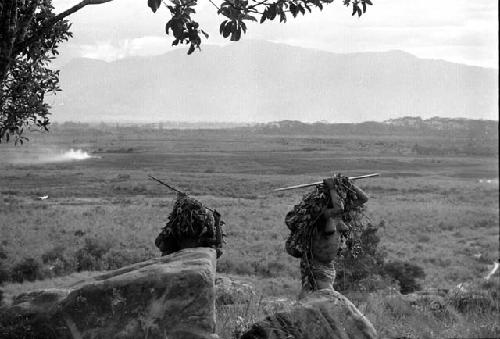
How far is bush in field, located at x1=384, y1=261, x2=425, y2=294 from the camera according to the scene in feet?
61.7

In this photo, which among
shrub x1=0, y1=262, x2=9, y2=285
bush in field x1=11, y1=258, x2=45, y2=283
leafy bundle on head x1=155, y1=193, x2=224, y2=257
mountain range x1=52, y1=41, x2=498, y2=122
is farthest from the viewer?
mountain range x1=52, y1=41, x2=498, y2=122

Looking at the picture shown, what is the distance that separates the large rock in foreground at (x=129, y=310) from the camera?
5.12 meters

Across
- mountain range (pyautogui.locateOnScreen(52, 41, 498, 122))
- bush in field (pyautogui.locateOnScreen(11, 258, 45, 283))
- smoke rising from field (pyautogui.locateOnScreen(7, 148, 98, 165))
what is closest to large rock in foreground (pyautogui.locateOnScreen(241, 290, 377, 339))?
bush in field (pyautogui.locateOnScreen(11, 258, 45, 283))

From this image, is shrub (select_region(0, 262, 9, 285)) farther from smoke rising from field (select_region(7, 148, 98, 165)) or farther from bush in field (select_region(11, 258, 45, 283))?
smoke rising from field (select_region(7, 148, 98, 165))

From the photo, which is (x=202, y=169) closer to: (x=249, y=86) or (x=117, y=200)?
(x=117, y=200)

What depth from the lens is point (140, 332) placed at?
5.09 m

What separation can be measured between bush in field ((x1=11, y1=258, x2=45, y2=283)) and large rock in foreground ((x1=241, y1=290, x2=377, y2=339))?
14.5 m

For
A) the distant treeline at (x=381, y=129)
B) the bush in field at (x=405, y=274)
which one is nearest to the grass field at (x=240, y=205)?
the bush in field at (x=405, y=274)

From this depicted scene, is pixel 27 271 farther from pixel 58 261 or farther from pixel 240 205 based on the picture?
pixel 240 205

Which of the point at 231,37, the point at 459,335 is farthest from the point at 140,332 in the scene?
the point at 459,335

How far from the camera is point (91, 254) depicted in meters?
20.4

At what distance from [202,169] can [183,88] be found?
94736mm

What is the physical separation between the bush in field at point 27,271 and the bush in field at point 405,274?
11911mm

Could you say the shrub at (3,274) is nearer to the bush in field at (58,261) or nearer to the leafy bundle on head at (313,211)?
the bush in field at (58,261)
